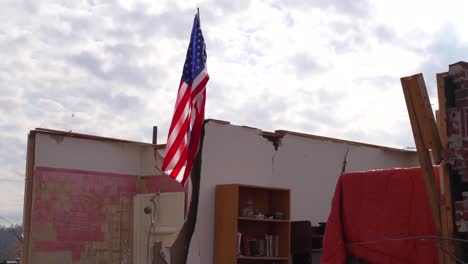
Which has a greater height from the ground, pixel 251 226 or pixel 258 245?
pixel 251 226

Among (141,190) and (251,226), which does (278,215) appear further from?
(141,190)

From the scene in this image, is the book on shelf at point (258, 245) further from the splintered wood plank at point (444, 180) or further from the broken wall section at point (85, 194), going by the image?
the splintered wood plank at point (444, 180)

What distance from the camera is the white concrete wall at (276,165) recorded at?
9297mm

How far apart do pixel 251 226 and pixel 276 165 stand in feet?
3.72

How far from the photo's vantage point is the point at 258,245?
30.8 ft

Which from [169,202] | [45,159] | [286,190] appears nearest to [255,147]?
[286,190]

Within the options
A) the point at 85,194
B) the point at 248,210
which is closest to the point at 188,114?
the point at 248,210

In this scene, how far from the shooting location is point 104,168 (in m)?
10.0

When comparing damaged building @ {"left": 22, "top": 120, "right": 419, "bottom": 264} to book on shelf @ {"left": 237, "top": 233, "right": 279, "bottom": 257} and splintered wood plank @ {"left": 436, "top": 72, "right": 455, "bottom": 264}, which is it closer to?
book on shelf @ {"left": 237, "top": 233, "right": 279, "bottom": 257}

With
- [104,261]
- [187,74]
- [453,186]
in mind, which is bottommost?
[104,261]

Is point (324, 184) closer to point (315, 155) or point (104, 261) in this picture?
point (315, 155)

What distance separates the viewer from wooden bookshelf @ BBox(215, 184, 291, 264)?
9.09m

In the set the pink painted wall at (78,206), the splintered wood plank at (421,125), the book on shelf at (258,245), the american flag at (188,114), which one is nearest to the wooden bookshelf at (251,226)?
the book on shelf at (258,245)

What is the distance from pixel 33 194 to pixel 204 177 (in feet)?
7.65
